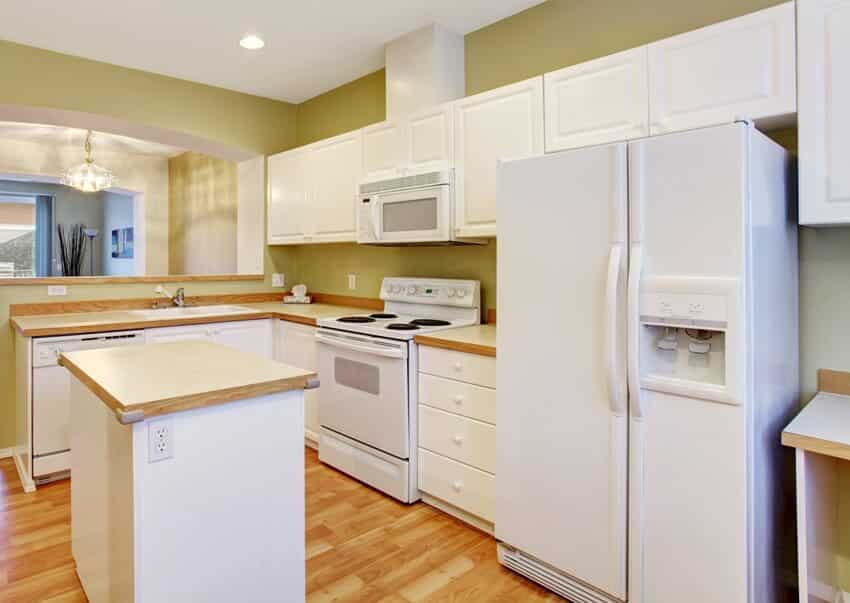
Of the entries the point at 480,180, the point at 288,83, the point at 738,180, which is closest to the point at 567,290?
the point at 738,180

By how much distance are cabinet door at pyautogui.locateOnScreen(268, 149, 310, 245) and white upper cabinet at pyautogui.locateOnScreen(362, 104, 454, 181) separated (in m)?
0.80

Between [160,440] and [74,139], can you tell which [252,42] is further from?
[74,139]

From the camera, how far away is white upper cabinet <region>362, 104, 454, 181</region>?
288 centimetres

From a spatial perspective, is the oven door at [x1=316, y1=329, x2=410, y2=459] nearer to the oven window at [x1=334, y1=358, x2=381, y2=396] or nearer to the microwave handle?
the oven window at [x1=334, y1=358, x2=381, y2=396]

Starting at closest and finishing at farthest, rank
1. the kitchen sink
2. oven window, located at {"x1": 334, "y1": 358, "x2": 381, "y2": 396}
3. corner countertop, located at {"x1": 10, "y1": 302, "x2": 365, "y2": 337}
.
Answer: oven window, located at {"x1": 334, "y1": 358, "x2": 381, "y2": 396}
corner countertop, located at {"x1": 10, "y1": 302, "x2": 365, "y2": 337}
the kitchen sink

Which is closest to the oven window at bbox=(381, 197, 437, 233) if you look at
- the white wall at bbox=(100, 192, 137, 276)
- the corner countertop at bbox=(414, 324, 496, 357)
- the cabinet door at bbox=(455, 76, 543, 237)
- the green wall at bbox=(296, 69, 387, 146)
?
the cabinet door at bbox=(455, 76, 543, 237)

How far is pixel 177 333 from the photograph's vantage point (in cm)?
338

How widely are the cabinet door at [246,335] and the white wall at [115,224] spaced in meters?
3.83

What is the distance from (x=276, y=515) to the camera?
1.60 m

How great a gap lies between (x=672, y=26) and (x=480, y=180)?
3.53ft

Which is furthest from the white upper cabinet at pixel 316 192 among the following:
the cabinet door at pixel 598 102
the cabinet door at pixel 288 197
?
the cabinet door at pixel 598 102

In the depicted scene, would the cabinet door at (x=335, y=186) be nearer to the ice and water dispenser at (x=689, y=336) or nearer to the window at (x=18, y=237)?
the ice and water dispenser at (x=689, y=336)

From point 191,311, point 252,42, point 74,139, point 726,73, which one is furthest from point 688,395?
point 74,139

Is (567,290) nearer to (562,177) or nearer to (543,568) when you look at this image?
(562,177)
